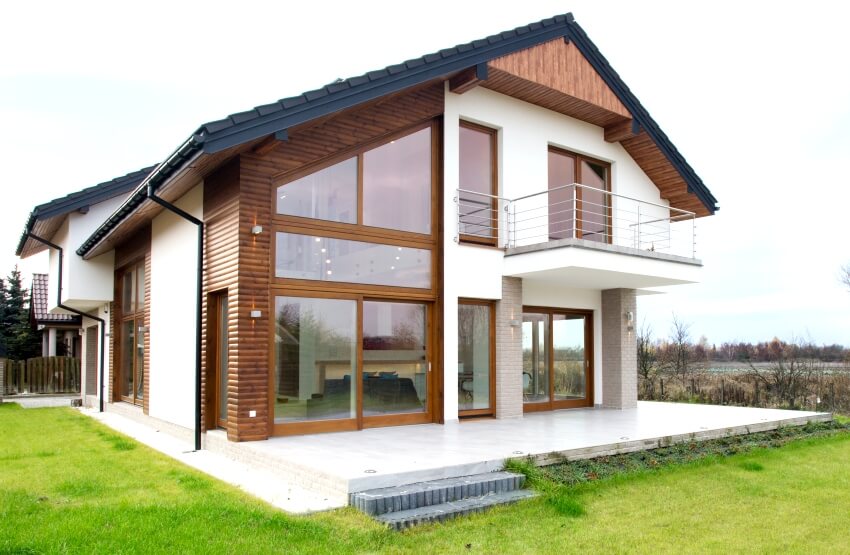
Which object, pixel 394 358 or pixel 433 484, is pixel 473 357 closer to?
pixel 394 358

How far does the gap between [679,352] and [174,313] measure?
1713 cm

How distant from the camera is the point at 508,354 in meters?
11.8

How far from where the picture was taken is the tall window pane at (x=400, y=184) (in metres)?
10.5

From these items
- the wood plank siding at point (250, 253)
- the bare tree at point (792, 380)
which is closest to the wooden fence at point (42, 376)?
the wood plank siding at point (250, 253)

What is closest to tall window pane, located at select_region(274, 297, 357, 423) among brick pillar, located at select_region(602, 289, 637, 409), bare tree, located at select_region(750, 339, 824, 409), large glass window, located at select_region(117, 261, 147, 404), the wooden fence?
large glass window, located at select_region(117, 261, 147, 404)

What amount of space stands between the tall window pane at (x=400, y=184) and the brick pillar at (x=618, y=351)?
4959 mm

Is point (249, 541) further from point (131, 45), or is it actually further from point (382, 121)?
point (131, 45)

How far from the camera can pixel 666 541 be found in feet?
18.8

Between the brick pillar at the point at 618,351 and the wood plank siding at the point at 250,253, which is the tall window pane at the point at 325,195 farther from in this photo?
the brick pillar at the point at 618,351

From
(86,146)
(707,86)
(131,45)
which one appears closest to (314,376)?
(131,45)

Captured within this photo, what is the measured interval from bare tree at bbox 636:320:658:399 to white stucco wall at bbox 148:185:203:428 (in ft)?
42.8

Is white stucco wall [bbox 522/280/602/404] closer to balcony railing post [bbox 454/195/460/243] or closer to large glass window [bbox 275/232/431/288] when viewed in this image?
balcony railing post [bbox 454/195/460/243]

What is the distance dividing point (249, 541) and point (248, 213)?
193 inches

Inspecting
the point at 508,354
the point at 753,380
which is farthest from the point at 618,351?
the point at 753,380
